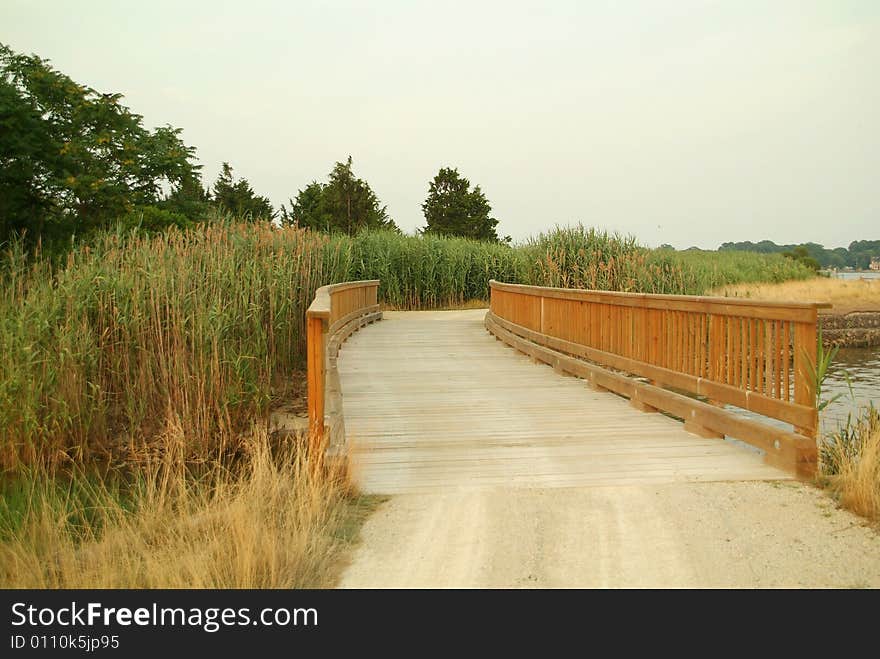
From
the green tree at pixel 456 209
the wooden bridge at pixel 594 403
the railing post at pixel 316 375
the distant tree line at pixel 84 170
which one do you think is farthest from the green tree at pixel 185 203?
the railing post at pixel 316 375

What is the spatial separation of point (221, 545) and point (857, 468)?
378 centimetres

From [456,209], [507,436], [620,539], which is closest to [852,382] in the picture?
[507,436]

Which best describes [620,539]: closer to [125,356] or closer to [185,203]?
[125,356]

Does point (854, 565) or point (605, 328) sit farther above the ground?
point (605, 328)

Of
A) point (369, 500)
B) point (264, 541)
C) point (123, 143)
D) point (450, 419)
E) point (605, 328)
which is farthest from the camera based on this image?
point (123, 143)

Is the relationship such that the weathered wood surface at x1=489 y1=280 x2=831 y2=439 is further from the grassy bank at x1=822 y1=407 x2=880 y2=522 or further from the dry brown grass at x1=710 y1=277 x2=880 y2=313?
the dry brown grass at x1=710 y1=277 x2=880 y2=313

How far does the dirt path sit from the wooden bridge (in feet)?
1.15

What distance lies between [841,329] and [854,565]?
22.6 m

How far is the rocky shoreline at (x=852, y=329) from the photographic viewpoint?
899 inches

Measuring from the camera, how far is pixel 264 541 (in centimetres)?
395

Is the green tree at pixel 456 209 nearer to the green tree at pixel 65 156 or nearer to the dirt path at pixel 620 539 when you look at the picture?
the green tree at pixel 65 156

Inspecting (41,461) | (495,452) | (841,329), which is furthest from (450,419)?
(841,329)
